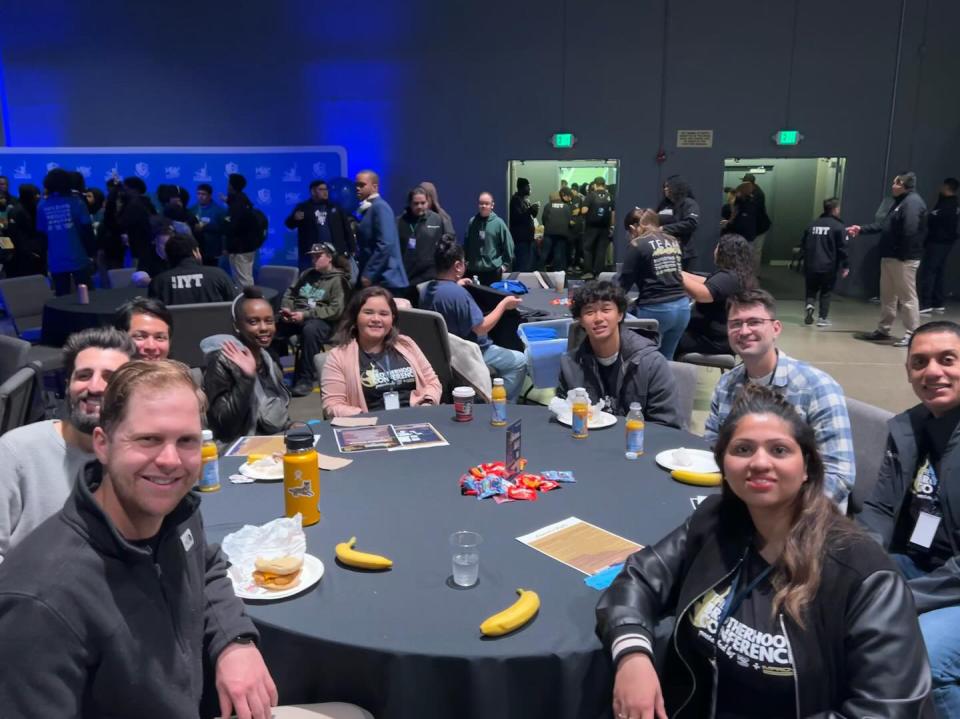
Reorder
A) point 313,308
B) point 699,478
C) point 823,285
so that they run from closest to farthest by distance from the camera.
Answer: point 699,478 → point 313,308 → point 823,285

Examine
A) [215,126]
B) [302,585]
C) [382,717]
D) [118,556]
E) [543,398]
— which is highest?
[215,126]

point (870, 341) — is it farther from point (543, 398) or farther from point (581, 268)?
point (581, 268)

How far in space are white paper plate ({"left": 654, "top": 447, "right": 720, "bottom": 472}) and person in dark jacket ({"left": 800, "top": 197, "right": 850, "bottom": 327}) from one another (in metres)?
7.18

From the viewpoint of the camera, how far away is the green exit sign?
10.4m

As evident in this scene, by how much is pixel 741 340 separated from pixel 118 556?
2272 millimetres

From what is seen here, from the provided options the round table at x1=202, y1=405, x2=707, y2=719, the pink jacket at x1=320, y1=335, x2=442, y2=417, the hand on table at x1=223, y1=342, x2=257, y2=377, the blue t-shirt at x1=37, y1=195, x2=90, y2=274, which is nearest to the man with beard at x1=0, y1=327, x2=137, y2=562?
the round table at x1=202, y1=405, x2=707, y2=719

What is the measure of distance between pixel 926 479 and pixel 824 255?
23.9 ft

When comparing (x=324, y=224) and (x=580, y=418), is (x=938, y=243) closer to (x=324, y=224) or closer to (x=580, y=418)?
(x=324, y=224)

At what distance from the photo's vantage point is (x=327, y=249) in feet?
20.6

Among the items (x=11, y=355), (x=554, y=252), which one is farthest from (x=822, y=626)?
(x=554, y=252)

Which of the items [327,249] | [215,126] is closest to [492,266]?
[327,249]

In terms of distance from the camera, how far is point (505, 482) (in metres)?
2.41

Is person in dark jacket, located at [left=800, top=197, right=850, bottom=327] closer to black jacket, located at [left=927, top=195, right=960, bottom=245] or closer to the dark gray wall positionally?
black jacket, located at [left=927, top=195, right=960, bottom=245]

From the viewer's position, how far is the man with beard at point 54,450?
1.96 m
